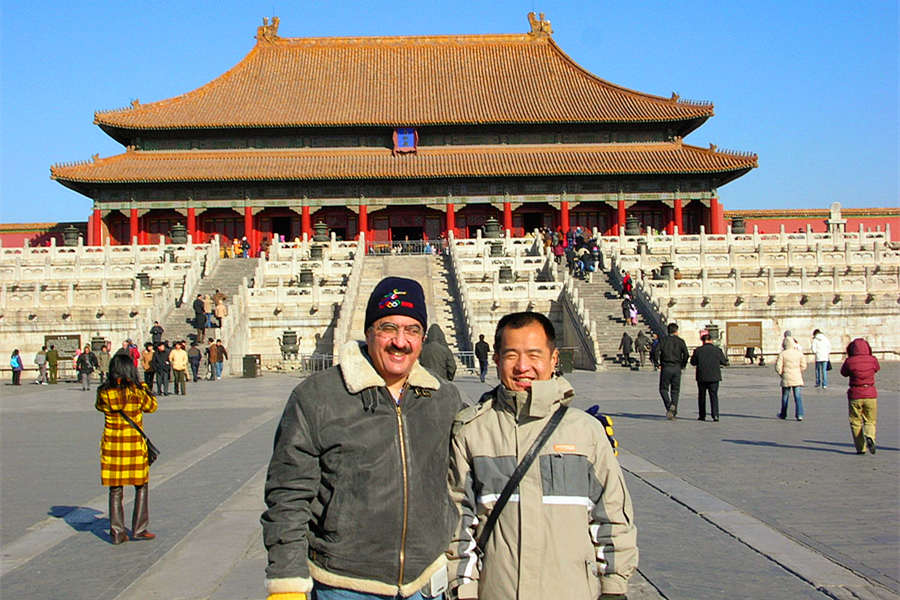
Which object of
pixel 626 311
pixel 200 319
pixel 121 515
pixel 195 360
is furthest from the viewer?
pixel 626 311

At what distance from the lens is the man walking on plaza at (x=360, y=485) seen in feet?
11.5

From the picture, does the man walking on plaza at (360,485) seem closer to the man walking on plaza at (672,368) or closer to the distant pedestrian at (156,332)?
the man walking on plaza at (672,368)

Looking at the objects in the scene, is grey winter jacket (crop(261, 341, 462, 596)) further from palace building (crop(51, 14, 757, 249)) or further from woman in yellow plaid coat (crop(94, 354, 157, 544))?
palace building (crop(51, 14, 757, 249))

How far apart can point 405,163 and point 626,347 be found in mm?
25874

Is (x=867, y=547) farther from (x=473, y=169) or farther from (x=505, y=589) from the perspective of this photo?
(x=473, y=169)

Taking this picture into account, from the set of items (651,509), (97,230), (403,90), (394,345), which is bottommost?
(651,509)

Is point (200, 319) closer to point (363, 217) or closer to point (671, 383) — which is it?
point (671, 383)

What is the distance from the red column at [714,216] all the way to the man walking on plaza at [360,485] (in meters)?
46.4

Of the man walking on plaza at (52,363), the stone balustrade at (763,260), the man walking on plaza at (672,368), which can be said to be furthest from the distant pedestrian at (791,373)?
the man walking on plaza at (52,363)

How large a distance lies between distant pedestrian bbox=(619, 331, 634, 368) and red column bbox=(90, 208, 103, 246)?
31564 millimetres

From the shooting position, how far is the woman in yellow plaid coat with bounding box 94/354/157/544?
7254 millimetres

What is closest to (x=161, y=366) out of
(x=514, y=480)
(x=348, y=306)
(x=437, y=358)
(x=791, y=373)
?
(x=348, y=306)

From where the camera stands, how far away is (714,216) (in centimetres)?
4816

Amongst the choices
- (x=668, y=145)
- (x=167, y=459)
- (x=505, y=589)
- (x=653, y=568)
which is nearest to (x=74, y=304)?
(x=167, y=459)
